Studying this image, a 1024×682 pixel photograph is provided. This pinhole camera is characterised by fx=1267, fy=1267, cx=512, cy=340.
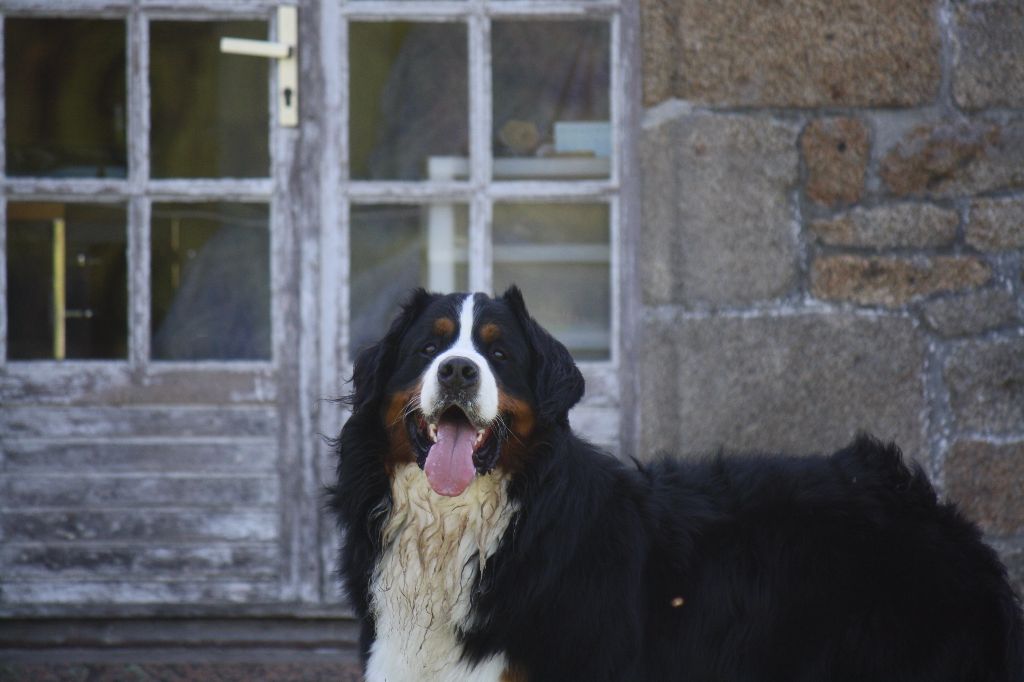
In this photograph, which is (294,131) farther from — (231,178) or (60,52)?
(60,52)

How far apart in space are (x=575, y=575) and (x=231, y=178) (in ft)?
6.77

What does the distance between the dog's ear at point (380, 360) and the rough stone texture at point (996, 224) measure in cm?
189

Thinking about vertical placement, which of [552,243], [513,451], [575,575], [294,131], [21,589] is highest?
[294,131]

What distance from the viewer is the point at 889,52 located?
386 centimetres

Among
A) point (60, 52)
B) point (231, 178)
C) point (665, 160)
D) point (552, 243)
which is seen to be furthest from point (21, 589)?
point (665, 160)

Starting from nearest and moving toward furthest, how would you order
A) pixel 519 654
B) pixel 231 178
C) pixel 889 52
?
pixel 519 654 < pixel 889 52 < pixel 231 178

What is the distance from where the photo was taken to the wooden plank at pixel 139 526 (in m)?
4.04

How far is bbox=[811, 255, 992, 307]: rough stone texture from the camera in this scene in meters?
3.86

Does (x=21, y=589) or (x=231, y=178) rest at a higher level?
(x=231, y=178)

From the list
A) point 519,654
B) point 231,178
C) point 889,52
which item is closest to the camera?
point 519,654

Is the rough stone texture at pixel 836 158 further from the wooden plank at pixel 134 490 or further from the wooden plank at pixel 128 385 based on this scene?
the wooden plank at pixel 134 490

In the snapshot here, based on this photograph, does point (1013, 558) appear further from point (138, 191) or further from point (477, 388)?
point (138, 191)

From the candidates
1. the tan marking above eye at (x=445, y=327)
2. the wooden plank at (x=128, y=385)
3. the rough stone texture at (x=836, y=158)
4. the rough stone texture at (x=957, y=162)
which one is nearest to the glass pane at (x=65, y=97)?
the wooden plank at (x=128, y=385)

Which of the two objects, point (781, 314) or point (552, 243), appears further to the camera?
point (552, 243)
